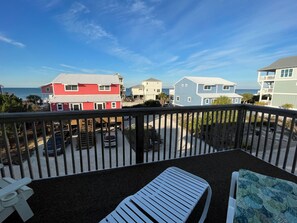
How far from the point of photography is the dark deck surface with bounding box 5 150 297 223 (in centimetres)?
149

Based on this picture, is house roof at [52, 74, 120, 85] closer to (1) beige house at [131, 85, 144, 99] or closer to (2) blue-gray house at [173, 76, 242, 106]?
(2) blue-gray house at [173, 76, 242, 106]

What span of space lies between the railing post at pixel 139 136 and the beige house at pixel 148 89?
3608 cm

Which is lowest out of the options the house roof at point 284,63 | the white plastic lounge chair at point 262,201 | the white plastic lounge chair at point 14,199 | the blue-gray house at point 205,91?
the white plastic lounge chair at point 14,199

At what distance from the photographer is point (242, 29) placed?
7.02 metres

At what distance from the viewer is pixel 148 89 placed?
127 ft

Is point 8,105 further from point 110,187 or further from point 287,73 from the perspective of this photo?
point 287,73

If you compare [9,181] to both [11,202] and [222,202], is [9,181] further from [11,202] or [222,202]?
[222,202]

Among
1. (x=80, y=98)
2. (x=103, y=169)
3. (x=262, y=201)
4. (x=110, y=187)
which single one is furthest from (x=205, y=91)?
(x=262, y=201)

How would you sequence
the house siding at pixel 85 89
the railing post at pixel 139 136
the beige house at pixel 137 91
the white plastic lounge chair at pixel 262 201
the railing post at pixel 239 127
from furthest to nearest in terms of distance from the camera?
the beige house at pixel 137 91 < the house siding at pixel 85 89 < the railing post at pixel 239 127 < the railing post at pixel 139 136 < the white plastic lounge chair at pixel 262 201

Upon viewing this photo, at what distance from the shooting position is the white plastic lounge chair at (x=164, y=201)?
105 cm

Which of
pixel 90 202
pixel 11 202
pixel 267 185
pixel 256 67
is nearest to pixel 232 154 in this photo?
pixel 267 185

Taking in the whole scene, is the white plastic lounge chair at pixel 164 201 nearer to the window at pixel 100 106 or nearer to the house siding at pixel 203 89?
the window at pixel 100 106

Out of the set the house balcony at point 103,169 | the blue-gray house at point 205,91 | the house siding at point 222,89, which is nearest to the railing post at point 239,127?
the house balcony at point 103,169

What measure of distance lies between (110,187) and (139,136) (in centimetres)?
84
